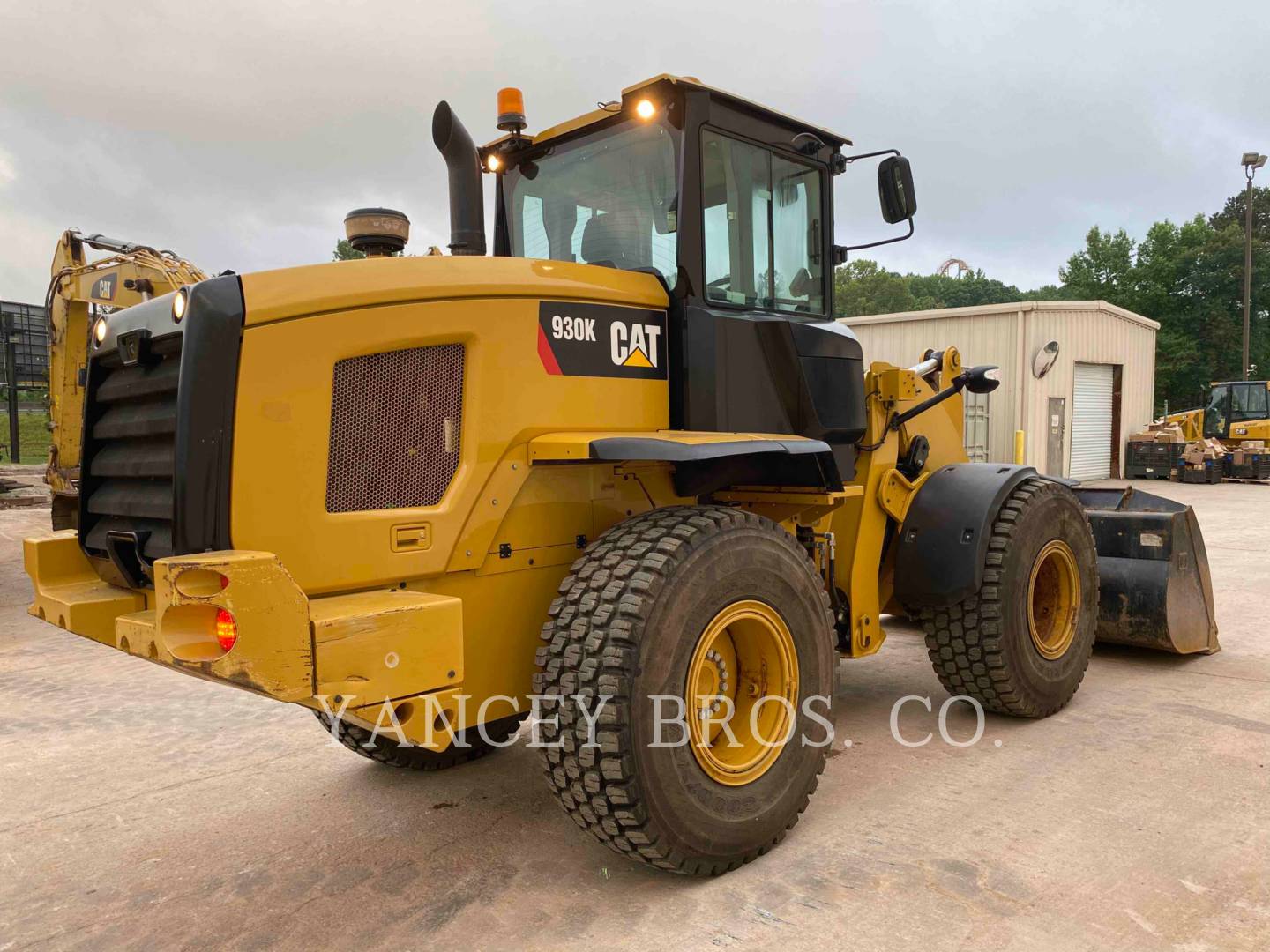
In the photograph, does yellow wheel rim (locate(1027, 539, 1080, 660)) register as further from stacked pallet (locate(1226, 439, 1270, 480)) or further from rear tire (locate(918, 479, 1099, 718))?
stacked pallet (locate(1226, 439, 1270, 480))

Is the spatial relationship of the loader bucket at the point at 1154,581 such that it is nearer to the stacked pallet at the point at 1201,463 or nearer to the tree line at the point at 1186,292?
the stacked pallet at the point at 1201,463

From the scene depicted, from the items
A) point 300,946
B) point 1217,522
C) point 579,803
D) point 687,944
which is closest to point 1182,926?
point 687,944

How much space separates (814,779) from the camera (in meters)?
3.41

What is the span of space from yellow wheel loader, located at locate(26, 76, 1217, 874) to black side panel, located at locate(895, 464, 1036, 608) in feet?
0.08

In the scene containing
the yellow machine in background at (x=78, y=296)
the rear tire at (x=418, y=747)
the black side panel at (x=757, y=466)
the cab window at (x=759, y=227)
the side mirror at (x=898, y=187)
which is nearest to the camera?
the black side panel at (x=757, y=466)

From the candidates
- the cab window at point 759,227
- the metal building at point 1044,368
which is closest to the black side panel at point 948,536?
the cab window at point 759,227

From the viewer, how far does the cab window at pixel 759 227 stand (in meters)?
3.71

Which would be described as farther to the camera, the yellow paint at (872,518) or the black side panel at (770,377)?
the yellow paint at (872,518)

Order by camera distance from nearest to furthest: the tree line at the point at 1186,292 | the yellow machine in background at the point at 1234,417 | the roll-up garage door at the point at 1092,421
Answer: the roll-up garage door at the point at 1092,421 → the yellow machine in background at the point at 1234,417 → the tree line at the point at 1186,292

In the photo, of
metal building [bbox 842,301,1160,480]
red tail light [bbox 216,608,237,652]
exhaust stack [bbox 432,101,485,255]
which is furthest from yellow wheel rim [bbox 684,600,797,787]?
metal building [bbox 842,301,1160,480]

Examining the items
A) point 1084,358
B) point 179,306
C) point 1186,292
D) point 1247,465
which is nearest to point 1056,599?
point 179,306

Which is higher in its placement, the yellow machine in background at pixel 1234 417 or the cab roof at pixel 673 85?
the cab roof at pixel 673 85

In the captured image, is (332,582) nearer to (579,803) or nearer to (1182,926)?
(579,803)

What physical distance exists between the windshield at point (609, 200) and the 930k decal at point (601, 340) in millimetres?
275
